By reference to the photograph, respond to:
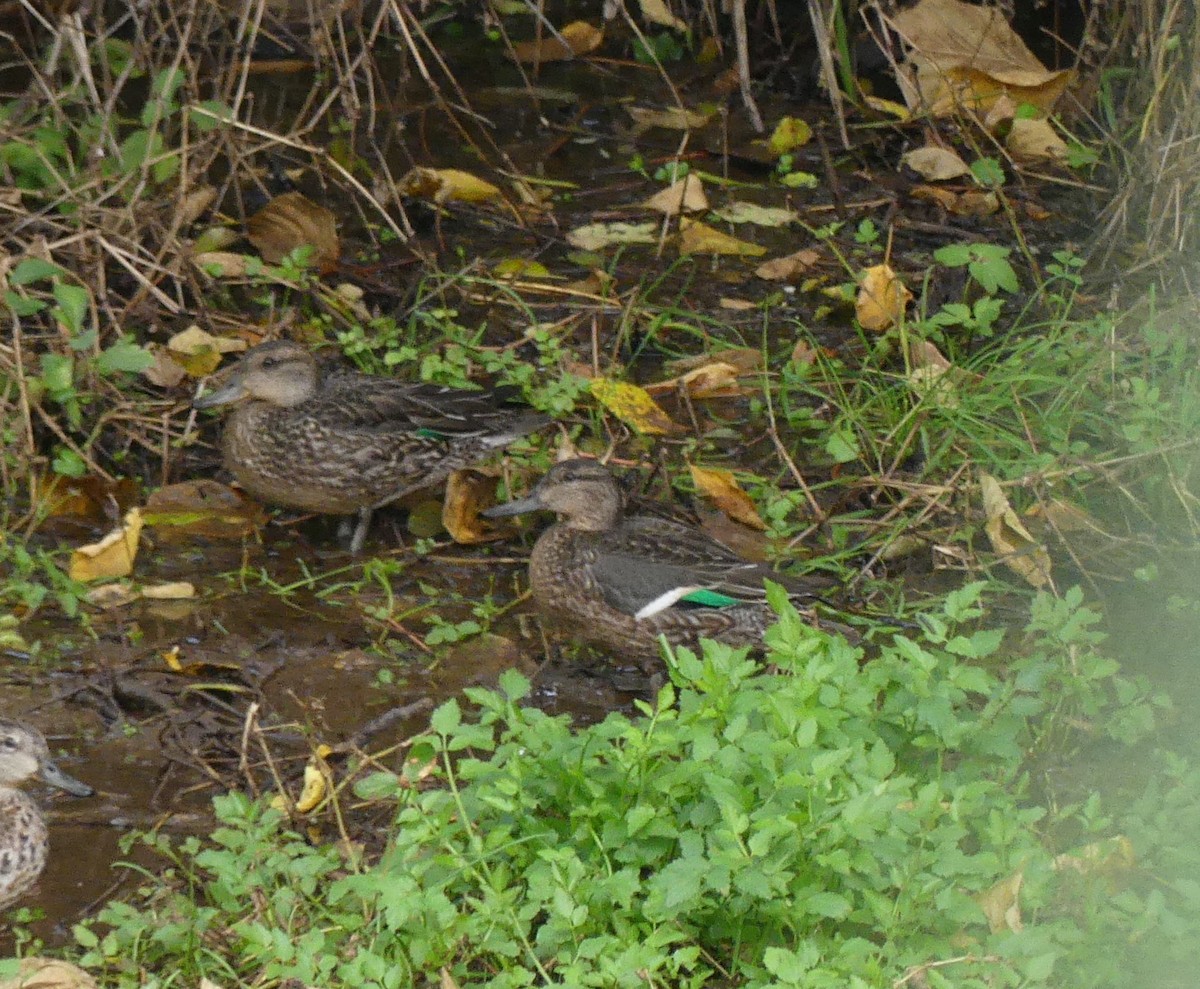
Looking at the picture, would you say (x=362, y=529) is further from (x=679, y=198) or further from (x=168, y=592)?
(x=679, y=198)

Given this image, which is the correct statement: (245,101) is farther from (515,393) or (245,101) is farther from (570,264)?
(515,393)

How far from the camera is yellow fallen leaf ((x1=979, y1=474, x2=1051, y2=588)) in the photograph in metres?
5.68

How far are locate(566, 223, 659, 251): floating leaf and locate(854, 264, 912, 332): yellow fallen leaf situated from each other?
1.10 metres

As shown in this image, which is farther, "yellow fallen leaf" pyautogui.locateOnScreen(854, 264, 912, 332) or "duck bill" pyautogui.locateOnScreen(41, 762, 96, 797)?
"yellow fallen leaf" pyautogui.locateOnScreen(854, 264, 912, 332)

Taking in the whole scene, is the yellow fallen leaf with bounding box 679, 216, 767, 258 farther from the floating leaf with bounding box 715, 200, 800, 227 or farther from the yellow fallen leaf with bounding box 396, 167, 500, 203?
the yellow fallen leaf with bounding box 396, 167, 500, 203

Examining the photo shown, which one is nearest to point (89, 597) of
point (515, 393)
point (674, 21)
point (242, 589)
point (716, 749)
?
point (242, 589)

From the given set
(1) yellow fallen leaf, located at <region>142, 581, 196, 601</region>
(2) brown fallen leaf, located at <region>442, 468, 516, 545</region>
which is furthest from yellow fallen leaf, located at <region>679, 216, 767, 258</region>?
(1) yellow fallen leaf, located at <region>142, 581, 196, 601</region>

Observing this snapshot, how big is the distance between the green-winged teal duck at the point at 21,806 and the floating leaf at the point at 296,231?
289cm

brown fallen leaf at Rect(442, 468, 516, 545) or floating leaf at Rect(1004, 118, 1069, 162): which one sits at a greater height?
floating leaf at Rect(1004, 118, 1069, 162)

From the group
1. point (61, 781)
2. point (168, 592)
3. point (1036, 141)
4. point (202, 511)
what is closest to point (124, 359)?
point (202, 511)

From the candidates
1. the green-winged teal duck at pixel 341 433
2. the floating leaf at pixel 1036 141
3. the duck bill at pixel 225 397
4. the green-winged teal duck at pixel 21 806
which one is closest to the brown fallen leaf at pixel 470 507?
the green-winged teal duck at pixel 341 433

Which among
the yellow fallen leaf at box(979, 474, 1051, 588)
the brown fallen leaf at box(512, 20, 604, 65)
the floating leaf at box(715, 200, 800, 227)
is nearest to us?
the yellow fallen leaf at box(979, 474, 1051, 588)

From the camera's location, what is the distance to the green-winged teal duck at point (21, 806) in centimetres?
436

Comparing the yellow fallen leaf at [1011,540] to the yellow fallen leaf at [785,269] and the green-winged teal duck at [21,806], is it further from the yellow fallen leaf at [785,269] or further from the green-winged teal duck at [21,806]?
the green-winged teal duck at [21,806]
